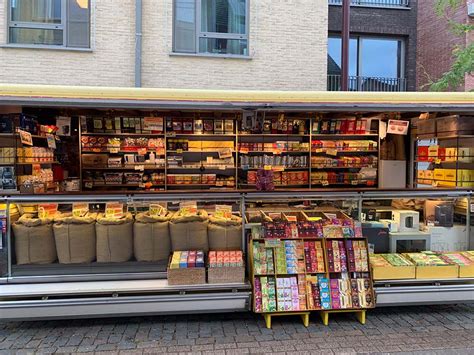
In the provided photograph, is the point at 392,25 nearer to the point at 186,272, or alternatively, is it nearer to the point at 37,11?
the point at 37,11

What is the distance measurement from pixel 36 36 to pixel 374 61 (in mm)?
10505

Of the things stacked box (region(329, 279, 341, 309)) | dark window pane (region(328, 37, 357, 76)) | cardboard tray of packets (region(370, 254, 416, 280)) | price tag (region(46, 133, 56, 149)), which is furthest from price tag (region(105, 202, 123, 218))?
dark window pane (region(328, 37, 357, 76))

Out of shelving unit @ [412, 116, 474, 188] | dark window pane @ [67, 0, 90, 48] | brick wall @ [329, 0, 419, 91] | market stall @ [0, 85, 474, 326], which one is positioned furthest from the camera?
brick wall @ [329, 0, 419, 91]

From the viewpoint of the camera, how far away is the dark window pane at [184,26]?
367 inches

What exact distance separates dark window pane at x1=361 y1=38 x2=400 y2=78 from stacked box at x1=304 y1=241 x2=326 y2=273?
34.5ft

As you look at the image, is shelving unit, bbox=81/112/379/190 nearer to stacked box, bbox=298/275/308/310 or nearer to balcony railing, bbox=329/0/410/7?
stacked box, bbox=298/275/308/310

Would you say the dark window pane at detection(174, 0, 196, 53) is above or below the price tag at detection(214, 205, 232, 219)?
above

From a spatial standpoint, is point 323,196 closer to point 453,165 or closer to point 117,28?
point 453,165

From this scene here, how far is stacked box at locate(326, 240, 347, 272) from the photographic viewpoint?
14.7 ft

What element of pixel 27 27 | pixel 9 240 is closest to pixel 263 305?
pixel 9 240

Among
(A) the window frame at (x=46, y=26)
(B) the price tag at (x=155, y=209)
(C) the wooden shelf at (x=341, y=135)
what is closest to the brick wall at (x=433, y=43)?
(C) the wooden shelf at (x=341, y=135)

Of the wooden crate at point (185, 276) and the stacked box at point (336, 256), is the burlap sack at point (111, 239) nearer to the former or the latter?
the wooden crate at point (185, 276)

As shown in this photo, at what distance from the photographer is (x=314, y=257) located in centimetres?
452

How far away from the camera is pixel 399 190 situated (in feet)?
16.2
